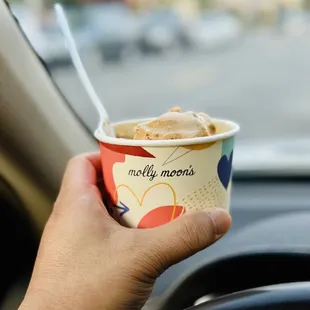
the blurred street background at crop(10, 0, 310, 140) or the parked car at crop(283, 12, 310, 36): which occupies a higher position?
the blurred street background at crop(10, 0, 310, 140)

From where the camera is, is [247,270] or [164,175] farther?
[247,270]

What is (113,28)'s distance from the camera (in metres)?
11.9

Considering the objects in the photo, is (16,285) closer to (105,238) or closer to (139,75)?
(105,238)

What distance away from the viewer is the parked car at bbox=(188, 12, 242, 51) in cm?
1268

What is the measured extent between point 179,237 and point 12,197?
0.60 m

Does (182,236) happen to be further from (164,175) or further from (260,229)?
(260,229)

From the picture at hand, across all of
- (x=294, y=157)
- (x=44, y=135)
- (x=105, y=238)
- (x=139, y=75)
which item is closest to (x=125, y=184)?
(x=105, y=238)

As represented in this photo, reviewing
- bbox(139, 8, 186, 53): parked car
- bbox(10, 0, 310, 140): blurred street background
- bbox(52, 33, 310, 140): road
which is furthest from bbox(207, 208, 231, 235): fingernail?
bbox(139, 8, 186, 53): parked car

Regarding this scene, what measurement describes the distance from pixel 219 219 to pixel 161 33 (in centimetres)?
1141

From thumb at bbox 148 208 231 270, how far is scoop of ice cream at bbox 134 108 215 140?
0.14m

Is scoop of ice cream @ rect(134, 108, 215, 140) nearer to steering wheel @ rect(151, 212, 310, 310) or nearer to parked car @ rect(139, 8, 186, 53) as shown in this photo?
steering wheel @ rect(151, 212, 310, 310)

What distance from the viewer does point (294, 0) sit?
1165 cm

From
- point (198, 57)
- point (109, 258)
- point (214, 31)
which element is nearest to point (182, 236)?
point (109, 258)

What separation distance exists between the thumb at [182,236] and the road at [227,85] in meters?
1.39
